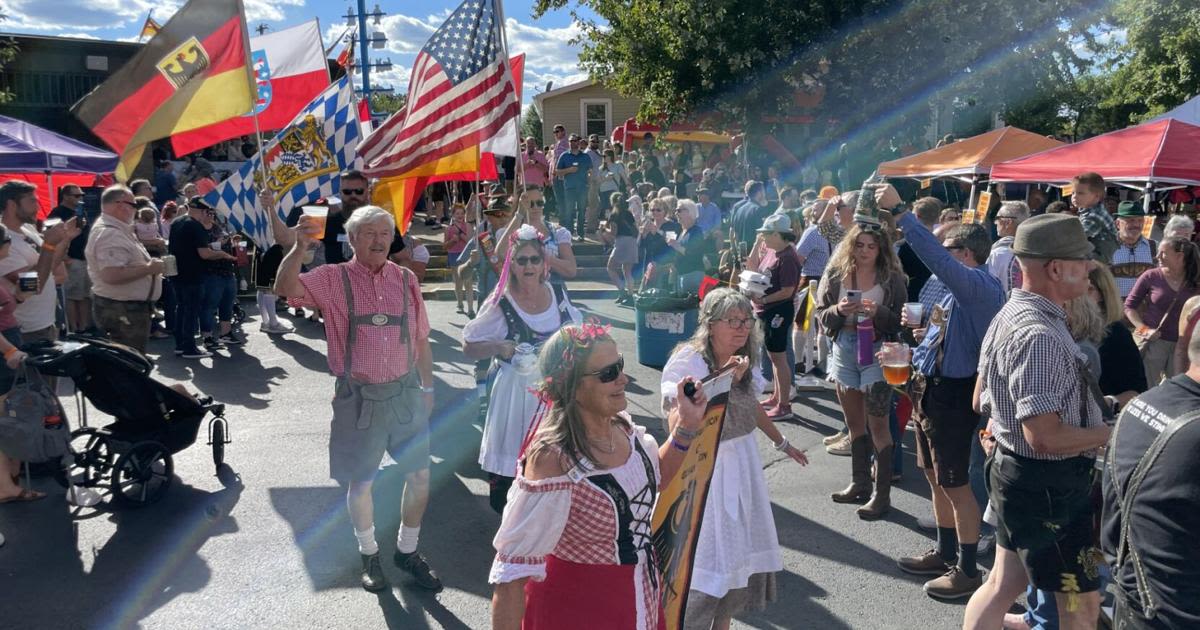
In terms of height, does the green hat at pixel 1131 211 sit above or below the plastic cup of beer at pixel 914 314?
above

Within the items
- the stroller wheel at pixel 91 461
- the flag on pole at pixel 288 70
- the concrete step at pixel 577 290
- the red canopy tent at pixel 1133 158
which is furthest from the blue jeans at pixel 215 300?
the red canopy tent at pixel 1133 158

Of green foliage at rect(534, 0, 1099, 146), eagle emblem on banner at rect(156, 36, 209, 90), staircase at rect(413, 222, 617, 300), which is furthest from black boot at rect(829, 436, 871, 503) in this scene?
green foliage at rect(534, 0, 1099, 146)

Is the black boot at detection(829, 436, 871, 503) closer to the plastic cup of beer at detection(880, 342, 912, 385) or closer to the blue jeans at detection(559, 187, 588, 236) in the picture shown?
the plastic cup of beer at detection(880, 342, 912, 385)

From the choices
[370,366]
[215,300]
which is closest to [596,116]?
[215,300]

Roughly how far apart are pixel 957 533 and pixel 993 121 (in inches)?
1185

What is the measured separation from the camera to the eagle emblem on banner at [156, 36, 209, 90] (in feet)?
20.9

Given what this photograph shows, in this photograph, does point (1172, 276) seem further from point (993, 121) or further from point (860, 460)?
point (993, 121)

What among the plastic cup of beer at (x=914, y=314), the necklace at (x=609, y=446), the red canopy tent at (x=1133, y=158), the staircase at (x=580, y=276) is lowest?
the staircase at (x=580, y=276)

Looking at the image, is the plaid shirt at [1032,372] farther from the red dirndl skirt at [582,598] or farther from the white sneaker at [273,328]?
the white sneaker at [273,328]

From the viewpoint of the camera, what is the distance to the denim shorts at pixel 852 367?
5707 millimetres

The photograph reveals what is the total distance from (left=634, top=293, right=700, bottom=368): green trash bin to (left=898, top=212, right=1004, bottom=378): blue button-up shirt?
197 inches

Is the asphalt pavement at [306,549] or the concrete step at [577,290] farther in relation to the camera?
the concrete step at [577,290]

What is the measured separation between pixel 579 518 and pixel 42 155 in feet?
31.5

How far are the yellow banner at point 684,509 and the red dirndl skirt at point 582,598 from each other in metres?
0.27
